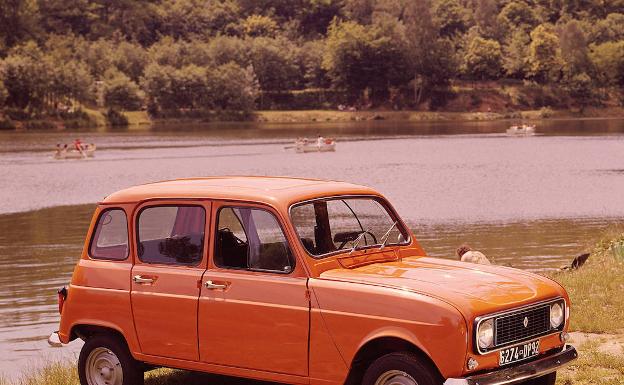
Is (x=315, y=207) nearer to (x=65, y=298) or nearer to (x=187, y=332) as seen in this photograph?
(x=187, y=332)

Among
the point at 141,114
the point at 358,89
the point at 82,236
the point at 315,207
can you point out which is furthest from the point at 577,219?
the point at 358,89

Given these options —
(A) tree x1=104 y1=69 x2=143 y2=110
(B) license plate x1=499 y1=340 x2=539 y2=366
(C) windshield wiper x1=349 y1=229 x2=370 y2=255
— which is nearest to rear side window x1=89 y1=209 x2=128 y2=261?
(C) windshield wiper x1=349 y1=229 x2=370 y2=255

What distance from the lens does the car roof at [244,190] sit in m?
8.84

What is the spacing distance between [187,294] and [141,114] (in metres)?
165

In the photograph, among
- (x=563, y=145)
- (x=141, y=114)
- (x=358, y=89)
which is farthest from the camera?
(x=358, y=89)

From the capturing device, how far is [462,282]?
8102 millimetres

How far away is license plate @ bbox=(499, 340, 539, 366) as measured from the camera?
7.71 metres

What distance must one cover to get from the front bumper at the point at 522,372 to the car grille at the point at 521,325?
0.76 ft

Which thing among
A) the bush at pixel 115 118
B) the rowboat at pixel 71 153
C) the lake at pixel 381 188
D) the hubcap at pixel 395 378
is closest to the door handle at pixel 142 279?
the hubcap at pixel 395 378

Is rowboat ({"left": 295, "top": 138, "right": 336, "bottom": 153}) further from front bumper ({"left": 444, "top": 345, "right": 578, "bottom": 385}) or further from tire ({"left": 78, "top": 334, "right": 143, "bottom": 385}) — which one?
front bumper ({"left": 444, "top": 345, "right": 578, "bottom": 385})

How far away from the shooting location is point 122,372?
9.54 metres

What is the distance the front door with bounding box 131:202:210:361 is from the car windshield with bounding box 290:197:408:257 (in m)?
1.05

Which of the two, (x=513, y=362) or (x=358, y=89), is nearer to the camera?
(x=513, y=362)

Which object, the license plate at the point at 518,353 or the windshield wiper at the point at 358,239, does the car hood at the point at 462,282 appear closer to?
the windshield wiper at the point at 358,239
